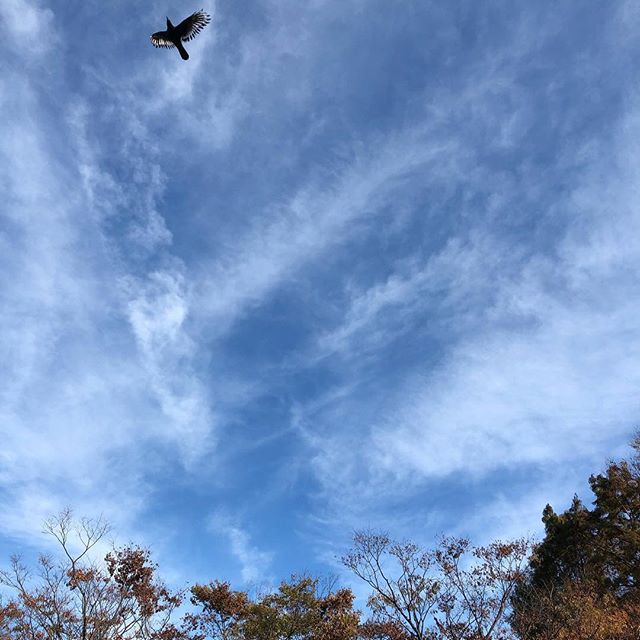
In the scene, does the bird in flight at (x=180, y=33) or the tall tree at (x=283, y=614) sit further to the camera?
the tall tree at (x=283, y=614)

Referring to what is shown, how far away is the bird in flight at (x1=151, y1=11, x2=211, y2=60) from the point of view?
10.7 metres

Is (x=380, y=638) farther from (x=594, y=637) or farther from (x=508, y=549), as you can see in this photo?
(x=594, y=637)

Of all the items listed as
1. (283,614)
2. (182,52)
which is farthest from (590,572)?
(182,52)

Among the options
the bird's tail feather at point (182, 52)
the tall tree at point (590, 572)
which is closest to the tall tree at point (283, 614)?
the tall tree at point (590, 572)

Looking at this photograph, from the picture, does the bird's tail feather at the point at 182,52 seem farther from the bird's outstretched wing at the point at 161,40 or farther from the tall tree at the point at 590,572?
the tall tree at the point at 590,572

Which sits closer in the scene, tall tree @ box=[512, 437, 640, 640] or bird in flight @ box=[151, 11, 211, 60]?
bird in flight @ box=[151, 11, 211, 60]

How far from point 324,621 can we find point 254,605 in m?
3.77

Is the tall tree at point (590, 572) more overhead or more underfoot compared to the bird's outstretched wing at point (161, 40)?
more underfoot

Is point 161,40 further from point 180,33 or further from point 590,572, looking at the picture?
point 590,572

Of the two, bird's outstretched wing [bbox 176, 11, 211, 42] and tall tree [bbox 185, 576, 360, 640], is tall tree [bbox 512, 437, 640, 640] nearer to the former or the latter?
tall tree [bbox 185, 576, 360, 640]

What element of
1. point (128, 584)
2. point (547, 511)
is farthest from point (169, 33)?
point (547, 511)

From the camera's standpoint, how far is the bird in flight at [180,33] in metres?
10.7

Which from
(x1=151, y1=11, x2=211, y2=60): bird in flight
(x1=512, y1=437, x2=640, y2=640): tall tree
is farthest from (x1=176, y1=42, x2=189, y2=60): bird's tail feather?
(x1=512, y1=437, x2=640, y2=640): tall tree

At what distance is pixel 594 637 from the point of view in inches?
774
